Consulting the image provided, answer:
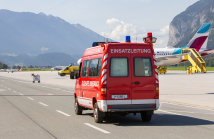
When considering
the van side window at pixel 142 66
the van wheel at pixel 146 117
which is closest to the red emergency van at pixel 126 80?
the van side window at pixel 142 66

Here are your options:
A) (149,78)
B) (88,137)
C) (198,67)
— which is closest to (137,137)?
(88,137)

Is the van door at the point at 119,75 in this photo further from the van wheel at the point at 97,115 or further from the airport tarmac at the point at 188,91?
the airport tarmac at the point at 188,91

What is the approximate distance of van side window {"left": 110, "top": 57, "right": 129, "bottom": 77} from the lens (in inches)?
372

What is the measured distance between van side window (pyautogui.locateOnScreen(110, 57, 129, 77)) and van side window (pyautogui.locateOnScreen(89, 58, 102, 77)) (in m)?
0.52

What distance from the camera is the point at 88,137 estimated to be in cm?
753

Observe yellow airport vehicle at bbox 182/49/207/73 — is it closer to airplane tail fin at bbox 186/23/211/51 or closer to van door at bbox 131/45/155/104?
airplane tail fin at bbox 186/23/211/51

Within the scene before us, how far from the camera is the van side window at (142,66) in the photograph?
9.57m

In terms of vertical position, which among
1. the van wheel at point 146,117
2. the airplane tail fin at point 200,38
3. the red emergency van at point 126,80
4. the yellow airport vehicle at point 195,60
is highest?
the airplane tail fin at point 200,38

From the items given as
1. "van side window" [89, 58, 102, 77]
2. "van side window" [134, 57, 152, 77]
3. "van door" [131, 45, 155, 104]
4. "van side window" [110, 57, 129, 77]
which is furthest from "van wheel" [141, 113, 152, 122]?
"van side window" [89, 58, 102, 77]

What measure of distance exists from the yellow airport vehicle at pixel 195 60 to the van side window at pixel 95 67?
50.5 meters

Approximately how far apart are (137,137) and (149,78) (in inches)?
103

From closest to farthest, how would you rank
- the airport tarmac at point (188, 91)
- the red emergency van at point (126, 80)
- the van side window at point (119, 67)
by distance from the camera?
1. the red emergency van at point (126, 80)
2. the van side window at point (119, 67)
3. the airport tarmac at point (188, 91)

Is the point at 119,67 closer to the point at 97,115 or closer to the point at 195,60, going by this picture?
the point at 97,115

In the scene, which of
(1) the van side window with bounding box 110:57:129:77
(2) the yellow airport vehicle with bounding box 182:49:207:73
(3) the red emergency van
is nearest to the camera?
(3) the red emergency van
